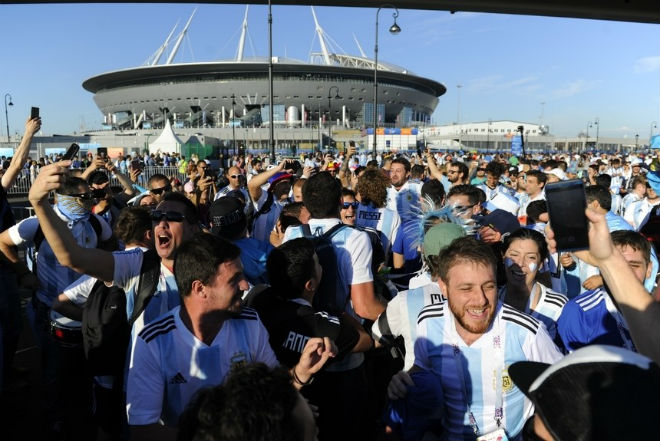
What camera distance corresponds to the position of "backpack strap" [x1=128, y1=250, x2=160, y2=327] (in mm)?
2676

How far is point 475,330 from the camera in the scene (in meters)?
2.02

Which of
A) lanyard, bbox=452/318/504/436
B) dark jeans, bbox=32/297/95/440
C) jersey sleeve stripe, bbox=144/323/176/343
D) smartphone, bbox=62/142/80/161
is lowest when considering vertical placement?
dark jeans, bbox=32/297/95/440

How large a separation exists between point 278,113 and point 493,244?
94.0 metres

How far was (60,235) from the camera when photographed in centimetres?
241

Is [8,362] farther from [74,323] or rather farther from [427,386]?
[427,386]

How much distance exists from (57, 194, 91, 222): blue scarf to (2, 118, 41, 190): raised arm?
0.46 m

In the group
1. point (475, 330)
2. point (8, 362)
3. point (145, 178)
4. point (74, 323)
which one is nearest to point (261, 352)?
point (475, 330)

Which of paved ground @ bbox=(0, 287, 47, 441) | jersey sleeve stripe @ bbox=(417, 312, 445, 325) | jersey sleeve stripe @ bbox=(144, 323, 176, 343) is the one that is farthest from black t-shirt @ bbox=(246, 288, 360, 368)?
paved ground @ bbox=(0, 287, 47, 441)

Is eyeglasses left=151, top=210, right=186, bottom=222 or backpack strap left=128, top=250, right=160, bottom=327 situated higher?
eyeglasses left=151, top=210, right=186, bottom=222

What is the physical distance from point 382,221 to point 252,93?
306 ft

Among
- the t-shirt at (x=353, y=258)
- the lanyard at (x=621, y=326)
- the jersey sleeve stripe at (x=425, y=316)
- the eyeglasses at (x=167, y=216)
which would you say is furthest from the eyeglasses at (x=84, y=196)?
the lanyard at (x=621, y=326)

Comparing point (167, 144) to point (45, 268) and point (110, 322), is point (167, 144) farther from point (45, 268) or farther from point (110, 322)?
point (110, 322)

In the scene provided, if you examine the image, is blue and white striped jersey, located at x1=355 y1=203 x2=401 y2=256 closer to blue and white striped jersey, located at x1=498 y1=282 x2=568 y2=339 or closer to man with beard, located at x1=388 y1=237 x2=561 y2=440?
blue and white striped jersey, located at x1=498 y1=282 x2=568 y2=339

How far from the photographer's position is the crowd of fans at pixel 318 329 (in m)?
1.24
